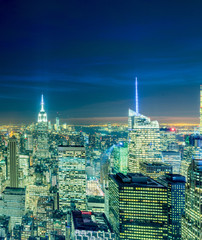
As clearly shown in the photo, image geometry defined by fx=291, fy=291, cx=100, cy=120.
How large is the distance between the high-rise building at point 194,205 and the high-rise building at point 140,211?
1857 millimetres

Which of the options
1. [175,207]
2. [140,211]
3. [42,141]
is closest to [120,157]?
[42,141]

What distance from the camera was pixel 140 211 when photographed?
22.2 ft

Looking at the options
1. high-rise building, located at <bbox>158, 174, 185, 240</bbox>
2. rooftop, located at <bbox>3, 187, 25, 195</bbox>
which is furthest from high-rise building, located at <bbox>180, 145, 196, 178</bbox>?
rooftop, located at <bbox>3, 187, 25, 195</bbox>

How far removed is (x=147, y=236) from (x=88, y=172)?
5.82 m

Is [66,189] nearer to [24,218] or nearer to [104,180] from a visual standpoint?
[104,180]

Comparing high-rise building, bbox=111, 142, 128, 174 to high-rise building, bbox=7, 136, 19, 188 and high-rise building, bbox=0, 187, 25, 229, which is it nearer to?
high-rise building, bbox=0, 187, 25, 229

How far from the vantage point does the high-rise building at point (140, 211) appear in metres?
6.66

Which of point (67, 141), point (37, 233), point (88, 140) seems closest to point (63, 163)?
point (67, 141)

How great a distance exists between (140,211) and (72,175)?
518cm

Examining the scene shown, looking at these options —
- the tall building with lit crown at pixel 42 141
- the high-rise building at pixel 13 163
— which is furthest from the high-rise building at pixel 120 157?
the high-rise building at pixel 13 163

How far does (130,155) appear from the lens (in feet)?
41.4

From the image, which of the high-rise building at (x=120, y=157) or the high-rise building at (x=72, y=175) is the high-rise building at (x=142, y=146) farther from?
the high-rise building at (x=72, y=175)

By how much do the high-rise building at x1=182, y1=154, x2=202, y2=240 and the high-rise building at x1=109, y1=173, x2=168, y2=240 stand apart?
1857mm

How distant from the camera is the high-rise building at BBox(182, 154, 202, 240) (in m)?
4.45
